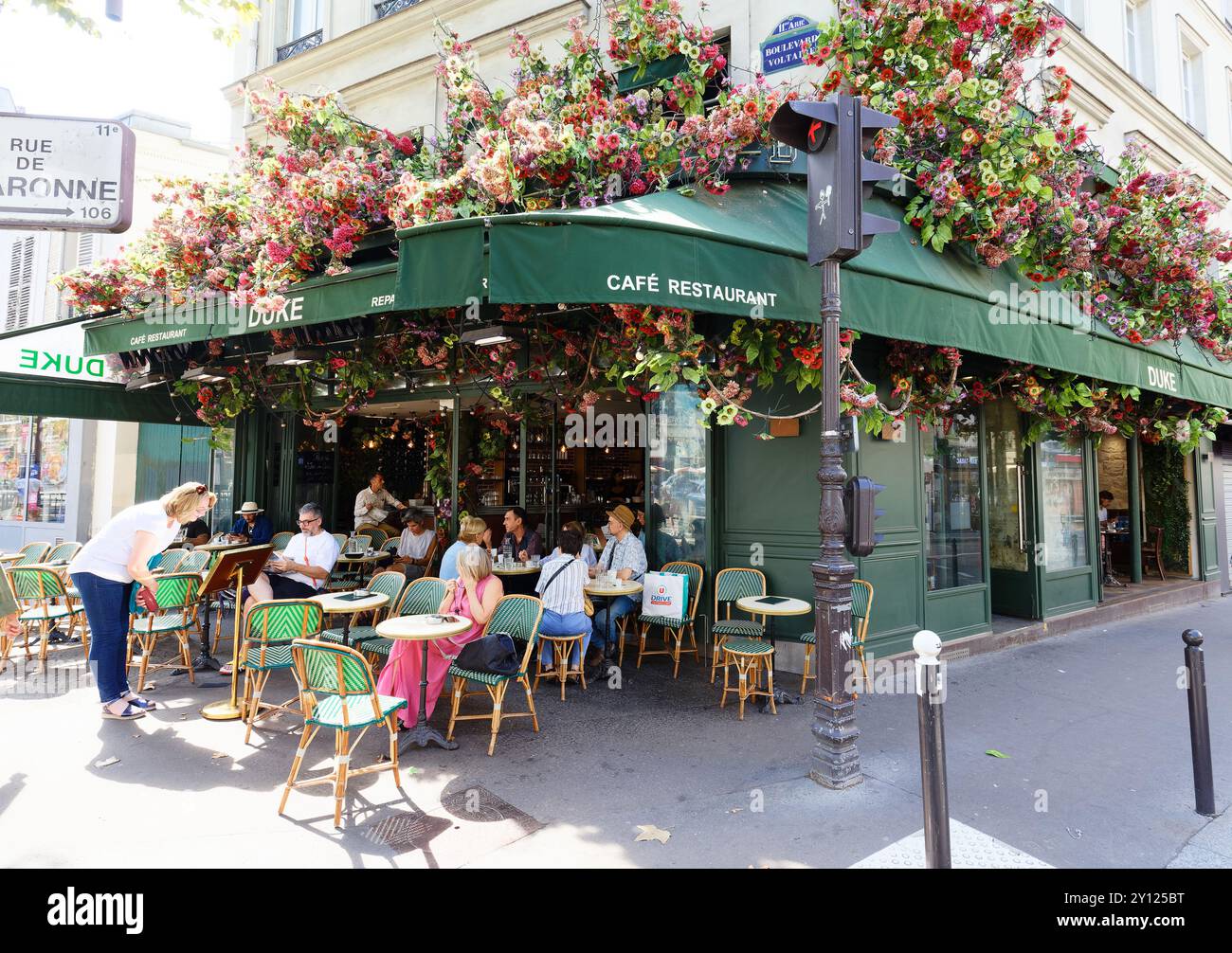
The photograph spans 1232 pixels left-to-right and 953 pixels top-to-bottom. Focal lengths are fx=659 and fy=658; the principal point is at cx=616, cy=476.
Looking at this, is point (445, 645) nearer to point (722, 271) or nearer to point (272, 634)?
point (272, 634)

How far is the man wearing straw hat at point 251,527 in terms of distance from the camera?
9.81m

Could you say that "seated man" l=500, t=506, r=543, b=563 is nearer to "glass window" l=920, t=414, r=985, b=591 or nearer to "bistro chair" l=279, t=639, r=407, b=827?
"bistro chair" l=279, t=639, r=407, b=827

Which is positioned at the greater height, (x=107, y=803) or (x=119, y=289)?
(x=119, y=289)

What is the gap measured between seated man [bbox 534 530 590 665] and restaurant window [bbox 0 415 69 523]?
1359 centimetres

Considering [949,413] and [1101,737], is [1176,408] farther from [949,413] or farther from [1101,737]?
[1101,737]

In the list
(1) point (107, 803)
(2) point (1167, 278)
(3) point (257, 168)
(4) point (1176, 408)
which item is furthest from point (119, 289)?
(4) point (1176, 408)

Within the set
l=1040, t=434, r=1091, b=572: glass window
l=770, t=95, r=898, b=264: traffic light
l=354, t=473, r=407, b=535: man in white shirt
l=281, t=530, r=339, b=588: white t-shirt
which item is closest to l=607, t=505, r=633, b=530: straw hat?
l=281, t=530, r=339, b=588: white t-shirt

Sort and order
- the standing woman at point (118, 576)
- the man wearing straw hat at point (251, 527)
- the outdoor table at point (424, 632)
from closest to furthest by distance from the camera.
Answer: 1. the outdoor table at point (424, 632)
2. the standing woman at point (118, 576)
3. the man wearing straw hat at point (251, 527)

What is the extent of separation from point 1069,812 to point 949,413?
4707 millimetres

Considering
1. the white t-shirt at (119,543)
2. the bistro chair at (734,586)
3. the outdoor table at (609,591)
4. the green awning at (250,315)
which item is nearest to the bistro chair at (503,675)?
the outdoor table at (609,591)

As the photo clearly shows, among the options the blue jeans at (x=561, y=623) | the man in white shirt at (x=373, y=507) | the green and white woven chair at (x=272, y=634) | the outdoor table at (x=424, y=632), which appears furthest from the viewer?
the man in white shirt at (x=373, y=507)

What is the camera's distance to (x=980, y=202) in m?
5.66

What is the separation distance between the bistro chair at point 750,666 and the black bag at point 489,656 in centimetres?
182

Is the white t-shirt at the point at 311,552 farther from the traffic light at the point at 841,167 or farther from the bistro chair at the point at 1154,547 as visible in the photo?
the bistro chair at the point at 1154,547
